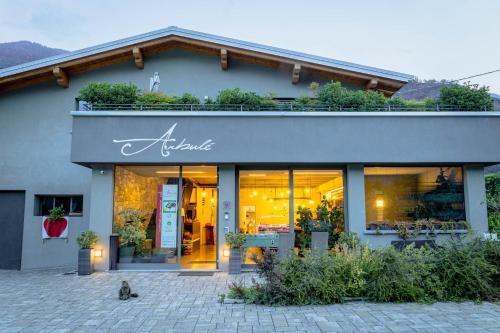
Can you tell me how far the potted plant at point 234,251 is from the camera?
30.2 ft

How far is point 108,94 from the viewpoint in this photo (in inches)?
386

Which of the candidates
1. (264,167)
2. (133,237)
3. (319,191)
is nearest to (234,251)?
(264,167)

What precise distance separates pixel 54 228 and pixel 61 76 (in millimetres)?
4848

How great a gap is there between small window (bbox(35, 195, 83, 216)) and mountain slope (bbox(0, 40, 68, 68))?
119 feet

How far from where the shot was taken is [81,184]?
11969 millimetres

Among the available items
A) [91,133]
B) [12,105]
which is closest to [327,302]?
[91,133]

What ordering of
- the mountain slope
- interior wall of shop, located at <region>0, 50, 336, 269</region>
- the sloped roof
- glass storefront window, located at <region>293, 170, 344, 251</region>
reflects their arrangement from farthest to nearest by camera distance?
the mountain slope
interior wall of shop, located at <region>0, 50, 336, 269</region>
the sloped roof
glass storefront window, located at <region>293, 170, 344, 251</region>

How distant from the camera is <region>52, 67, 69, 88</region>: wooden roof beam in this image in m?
11.6

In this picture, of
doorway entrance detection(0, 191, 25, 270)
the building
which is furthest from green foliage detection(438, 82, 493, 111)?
doorway entrance detection(0, 191, 25, 270)

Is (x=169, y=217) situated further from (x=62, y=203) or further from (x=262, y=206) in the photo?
(x=62, y=203)

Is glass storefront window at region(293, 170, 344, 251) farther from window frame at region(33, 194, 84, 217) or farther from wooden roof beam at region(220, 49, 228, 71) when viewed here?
window frame at region(33, 194, 84, 217)

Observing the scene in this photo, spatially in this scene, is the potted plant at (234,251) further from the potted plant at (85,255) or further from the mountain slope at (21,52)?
the mountain slope at (21,52)

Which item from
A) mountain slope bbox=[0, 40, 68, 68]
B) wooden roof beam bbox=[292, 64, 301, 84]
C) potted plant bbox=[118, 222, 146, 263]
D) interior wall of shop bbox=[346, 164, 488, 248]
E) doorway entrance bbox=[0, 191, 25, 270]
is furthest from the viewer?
mountain slope bbox=[0, 40, 68, 68]

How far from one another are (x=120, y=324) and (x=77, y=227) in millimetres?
7439
